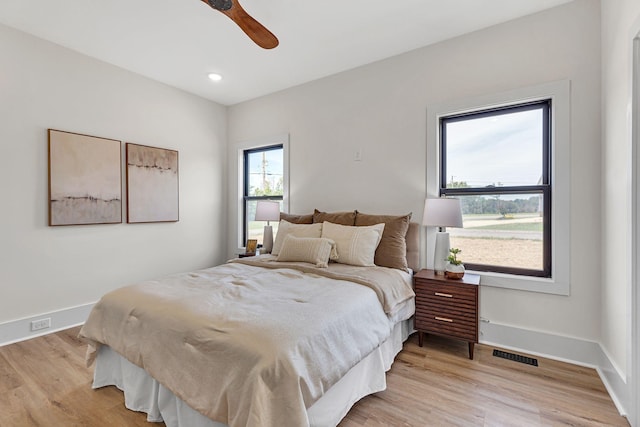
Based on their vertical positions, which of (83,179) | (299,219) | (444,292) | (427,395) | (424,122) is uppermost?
(424,122)

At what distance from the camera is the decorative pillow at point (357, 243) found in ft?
8.47

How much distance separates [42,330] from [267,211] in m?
2.49

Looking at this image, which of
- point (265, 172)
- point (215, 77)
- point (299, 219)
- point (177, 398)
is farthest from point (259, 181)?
point (177, 398)

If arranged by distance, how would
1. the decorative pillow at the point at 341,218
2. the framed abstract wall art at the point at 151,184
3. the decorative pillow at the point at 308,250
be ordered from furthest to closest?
the framed abstract wall art at the point at 151,184 < the decorative pillow at the point at 341,218 < the decorative pillow at the point at 308,250

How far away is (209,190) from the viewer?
4379 millimetres

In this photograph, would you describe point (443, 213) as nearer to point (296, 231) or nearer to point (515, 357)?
point (515, 357)

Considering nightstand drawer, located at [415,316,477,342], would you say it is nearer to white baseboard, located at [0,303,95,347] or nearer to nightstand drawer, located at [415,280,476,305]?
nightstand drawer, located at [415,280,476,305]

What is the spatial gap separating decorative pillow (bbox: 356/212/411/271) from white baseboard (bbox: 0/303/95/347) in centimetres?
314

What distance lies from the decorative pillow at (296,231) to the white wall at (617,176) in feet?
7.12

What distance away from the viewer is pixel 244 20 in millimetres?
1971

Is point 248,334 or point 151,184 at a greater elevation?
point 151,184

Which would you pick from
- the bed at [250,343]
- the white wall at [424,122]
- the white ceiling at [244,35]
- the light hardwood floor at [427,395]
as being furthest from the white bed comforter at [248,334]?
the white ceiling at [244,35]

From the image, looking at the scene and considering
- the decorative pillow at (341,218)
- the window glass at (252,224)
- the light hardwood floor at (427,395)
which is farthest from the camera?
the window glass at (252,224)

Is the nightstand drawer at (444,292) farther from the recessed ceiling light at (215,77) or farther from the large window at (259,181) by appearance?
the recessed ceiling light at (215,77)
